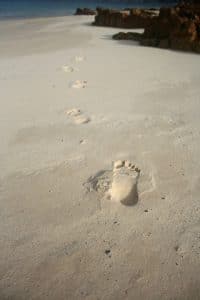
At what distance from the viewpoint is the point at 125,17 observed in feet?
33.5

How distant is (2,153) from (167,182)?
140cm

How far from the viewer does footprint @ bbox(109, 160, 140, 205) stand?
196 cm

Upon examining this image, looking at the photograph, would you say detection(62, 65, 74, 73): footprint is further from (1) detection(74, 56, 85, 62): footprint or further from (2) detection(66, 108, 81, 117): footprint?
(2) detection(66, 108, 81, 117): footprint

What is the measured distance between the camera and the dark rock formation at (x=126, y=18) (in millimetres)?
9898

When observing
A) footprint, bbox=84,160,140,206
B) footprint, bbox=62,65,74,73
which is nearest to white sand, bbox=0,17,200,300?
footprint, bbox=84,160,140,206

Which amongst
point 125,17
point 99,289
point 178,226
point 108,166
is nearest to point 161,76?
point 108,166

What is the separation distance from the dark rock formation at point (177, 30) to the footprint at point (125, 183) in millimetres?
4388

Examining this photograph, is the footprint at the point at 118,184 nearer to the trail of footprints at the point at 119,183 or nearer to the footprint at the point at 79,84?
the trail of footprints at the point at 119,183

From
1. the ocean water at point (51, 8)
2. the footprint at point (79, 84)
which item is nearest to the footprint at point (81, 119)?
the footprint at point (79, 84)

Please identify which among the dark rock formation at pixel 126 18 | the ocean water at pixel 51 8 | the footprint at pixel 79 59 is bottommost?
the ocean water at pixel 51 8

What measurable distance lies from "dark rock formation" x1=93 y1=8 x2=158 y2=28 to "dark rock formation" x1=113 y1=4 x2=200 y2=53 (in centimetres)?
273

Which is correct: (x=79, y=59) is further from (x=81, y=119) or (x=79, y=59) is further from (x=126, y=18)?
(x=126, y=18)

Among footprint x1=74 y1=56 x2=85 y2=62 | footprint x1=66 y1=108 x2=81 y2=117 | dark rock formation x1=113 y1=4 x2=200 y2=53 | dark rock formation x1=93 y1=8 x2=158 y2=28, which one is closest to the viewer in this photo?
footprint x1=66 y1=108 x2=81 y2=117

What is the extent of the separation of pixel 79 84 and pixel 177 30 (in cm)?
333
